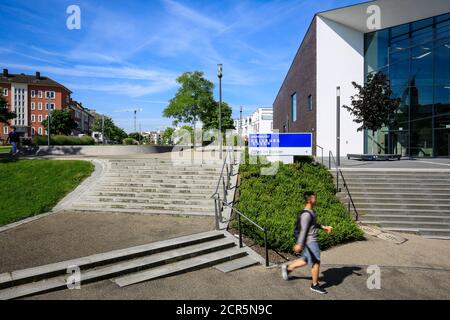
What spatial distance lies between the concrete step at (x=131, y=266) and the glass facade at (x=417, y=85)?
931 inches

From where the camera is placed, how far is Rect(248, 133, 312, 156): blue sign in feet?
50.1

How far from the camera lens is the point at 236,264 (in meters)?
7.15

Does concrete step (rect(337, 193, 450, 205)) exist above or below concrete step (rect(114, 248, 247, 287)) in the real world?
above

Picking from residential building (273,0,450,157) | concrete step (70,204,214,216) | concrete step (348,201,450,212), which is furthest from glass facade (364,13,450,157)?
concrete step (70,204,214,216)

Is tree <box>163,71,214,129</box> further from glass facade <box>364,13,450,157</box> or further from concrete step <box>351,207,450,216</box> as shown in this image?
concrete step <box>351,207,450,216</box>

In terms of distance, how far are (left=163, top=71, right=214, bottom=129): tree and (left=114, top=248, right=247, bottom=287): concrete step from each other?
3711cm

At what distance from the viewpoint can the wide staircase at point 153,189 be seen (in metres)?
11.4

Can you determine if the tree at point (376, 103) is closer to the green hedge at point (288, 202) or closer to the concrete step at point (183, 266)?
the green hedge at point (288, 202)

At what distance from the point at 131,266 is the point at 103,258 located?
0.64 metres

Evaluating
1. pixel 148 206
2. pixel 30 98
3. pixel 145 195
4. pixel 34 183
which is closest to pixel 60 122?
pixel 30 98

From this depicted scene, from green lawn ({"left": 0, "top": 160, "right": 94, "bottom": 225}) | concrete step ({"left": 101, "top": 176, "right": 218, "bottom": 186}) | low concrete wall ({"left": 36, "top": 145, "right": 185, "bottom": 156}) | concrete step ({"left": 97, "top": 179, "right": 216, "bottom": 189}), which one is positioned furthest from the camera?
low concrete wall ({"left": 36, "top": 145, "right": 185, "bottom": 156})

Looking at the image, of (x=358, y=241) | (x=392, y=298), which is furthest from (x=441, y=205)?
(x=392, y=298)

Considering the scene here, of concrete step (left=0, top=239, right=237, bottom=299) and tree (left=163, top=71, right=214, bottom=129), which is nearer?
concrete step (left=0, top=239, right=237, bottom=299)
